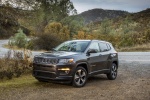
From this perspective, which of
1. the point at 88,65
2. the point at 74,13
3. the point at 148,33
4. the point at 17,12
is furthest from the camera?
the point at 74,13

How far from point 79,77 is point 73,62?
2.27 feet

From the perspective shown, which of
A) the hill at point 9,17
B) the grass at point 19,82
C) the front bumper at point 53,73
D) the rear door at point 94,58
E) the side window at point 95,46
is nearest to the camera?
the front bumper at point 53,73

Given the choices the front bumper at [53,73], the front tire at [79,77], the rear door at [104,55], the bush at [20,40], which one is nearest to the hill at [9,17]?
the front bumper at [53,73]

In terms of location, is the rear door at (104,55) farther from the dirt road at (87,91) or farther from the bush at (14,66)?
the bush at (14,66)

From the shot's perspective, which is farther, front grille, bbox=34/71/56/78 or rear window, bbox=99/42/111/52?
rear window, bbox=99/42/111/52

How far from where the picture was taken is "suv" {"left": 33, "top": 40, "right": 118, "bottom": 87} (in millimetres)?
10508

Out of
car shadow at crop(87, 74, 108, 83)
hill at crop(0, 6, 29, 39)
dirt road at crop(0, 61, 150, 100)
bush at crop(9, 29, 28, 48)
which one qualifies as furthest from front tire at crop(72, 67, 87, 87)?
bush at crop(9, 29, 28, 48)

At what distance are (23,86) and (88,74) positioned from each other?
2441 mm

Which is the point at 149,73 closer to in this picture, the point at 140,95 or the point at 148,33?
the point at 140,95

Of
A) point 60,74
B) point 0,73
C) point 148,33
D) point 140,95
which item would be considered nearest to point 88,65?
point 60,74

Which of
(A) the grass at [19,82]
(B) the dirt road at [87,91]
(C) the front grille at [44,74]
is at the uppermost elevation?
(C) the front grille at [44,74]

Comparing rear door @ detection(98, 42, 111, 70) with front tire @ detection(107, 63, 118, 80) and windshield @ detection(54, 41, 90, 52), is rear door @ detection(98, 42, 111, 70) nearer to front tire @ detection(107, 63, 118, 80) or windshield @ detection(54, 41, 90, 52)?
front tire @ detection(107, 63, 118, 80)

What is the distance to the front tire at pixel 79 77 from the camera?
10859 millimetres

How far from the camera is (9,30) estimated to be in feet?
47.3
